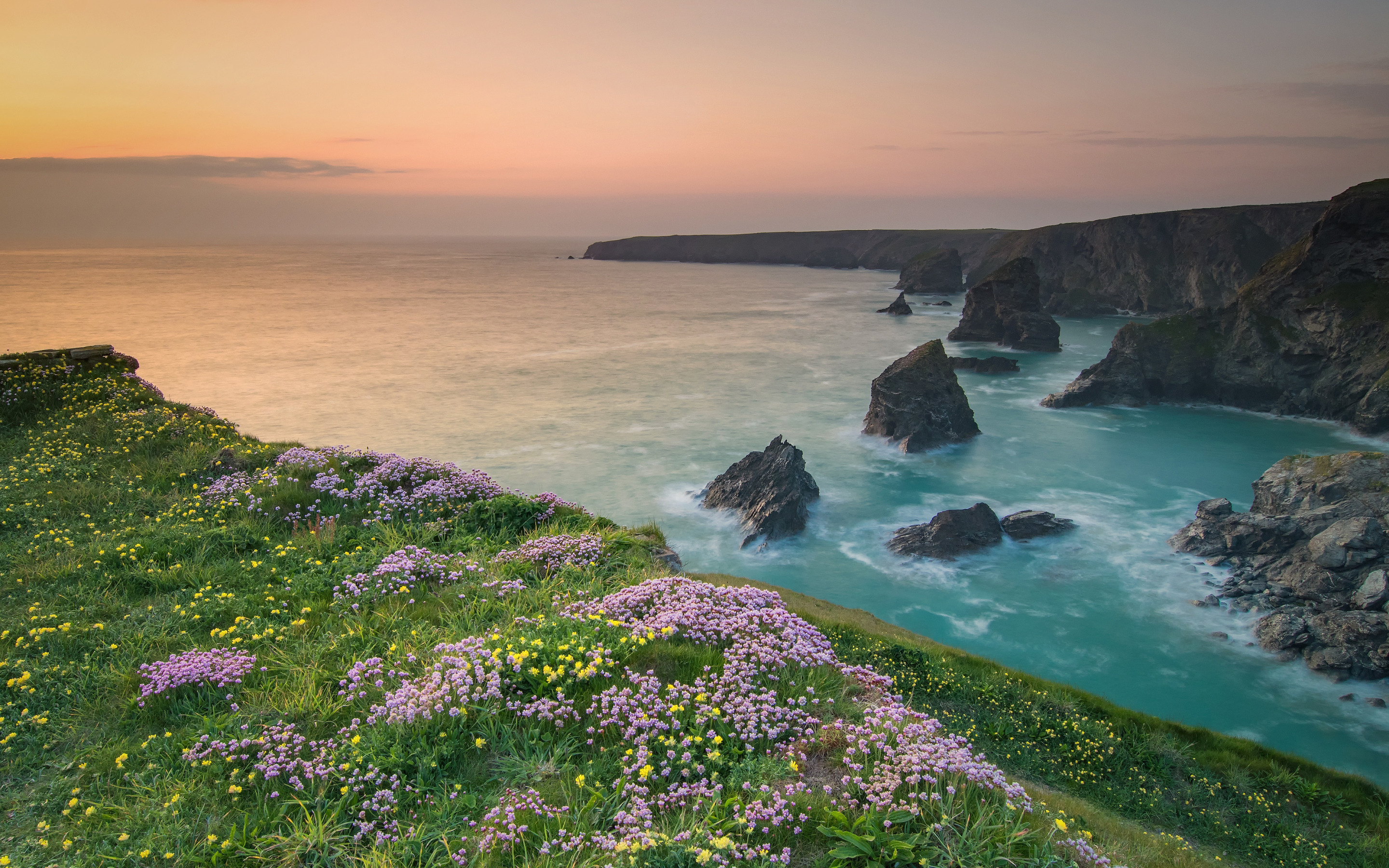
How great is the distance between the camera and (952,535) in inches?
1288

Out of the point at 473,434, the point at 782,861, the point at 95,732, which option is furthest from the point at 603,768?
the point at 473,434

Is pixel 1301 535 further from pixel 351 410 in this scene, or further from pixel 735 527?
pixel 351 410

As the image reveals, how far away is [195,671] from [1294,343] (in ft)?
239

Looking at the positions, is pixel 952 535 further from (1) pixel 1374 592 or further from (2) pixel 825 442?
(2) pixel 825 442

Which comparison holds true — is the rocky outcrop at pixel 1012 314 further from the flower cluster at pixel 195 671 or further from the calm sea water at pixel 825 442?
the flower cluster at pixel 195 671

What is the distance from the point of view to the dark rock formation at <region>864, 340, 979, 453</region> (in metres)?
47.3

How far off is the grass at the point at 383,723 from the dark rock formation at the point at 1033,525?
63.8 feet

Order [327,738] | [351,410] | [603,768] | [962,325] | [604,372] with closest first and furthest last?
[603,768] → [327,738] → [351,410] → [604,372] → [962,325]

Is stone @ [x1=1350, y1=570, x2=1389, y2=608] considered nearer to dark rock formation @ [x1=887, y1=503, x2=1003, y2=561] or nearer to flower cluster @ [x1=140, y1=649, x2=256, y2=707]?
dark rock formation @ [x1=887, y1=503, x2=1003, y2=561]

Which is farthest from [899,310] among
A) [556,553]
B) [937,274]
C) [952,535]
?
[556,553]

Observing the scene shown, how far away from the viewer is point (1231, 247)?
10438 centimetres

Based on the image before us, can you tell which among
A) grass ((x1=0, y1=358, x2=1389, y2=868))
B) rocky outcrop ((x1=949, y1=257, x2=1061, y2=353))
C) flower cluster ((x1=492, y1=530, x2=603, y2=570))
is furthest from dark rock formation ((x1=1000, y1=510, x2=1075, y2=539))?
rocky outcrop ((x1=949, y1=257, x2=1061, y2=353))

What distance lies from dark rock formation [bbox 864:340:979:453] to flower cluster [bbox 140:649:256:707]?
43.4 metres

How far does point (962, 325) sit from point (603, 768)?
98.1 meters
